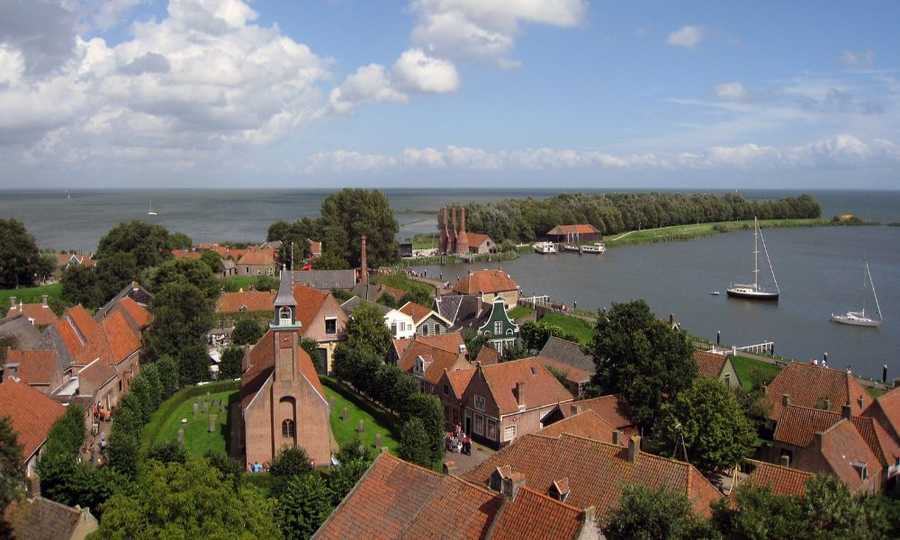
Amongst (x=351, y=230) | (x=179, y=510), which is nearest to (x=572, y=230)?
(x=351, y=230)

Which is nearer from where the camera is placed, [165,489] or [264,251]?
[165,489]

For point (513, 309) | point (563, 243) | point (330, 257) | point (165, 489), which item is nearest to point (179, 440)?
point (165, 489)

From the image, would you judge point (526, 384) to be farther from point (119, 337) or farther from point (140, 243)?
point (140, 243)

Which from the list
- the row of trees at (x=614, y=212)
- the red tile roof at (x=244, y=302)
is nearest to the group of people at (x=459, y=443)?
the red tile roof at (x=244, y=302)

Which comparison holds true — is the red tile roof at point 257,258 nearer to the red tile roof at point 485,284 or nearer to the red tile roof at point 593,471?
the red tile roof at point 485,284

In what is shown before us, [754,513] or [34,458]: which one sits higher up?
[754,513]

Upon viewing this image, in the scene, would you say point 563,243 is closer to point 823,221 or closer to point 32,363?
point 823,221
